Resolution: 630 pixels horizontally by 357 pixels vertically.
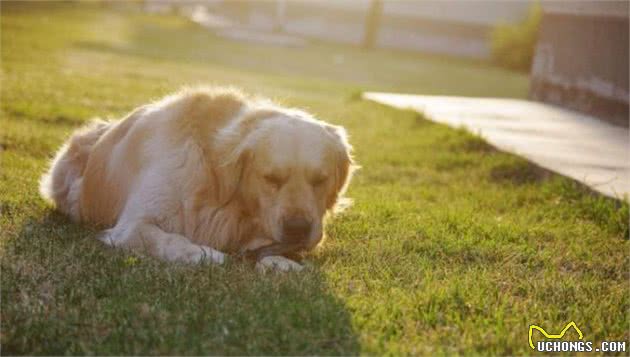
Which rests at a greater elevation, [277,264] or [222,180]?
[222,180]

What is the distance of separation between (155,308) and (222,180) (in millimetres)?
1126

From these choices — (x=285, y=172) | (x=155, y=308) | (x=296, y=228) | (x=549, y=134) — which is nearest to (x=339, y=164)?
(x=285, y=172)

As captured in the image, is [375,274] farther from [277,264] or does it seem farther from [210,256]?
[210,256]

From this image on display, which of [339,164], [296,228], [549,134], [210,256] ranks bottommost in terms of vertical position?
[549,134]

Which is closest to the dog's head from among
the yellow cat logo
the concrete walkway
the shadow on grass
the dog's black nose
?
the dog's black nose

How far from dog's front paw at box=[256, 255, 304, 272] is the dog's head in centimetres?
10

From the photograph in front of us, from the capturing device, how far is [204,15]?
54375 mm

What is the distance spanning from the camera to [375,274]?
3.82 m

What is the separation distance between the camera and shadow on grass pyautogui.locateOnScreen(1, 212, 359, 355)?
9.04 ft

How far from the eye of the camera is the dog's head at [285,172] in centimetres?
377

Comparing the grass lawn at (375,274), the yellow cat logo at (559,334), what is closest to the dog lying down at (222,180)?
the grass lawn at (375,274)

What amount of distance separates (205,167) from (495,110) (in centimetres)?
721

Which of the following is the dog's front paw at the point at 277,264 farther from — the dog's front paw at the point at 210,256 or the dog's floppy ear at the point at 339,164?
the dog's floppy ear at the point at 339,164

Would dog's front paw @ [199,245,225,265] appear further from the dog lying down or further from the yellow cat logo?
the yellow cat logo
